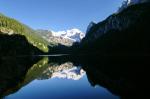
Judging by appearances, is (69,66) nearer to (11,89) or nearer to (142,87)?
(11,89)

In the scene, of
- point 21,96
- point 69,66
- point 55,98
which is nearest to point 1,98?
point 21,96

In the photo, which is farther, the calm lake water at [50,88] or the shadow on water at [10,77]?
the shadow on water at [10,77]

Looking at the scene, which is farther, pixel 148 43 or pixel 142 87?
pixel 148 43

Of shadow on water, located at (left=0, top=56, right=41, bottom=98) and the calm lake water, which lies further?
shadow on water, located at (left=0, top=56, right=41, bottom=98)

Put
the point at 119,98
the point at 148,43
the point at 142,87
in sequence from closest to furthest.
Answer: the point at 119,98
the point at 142,87
the point at 148,43

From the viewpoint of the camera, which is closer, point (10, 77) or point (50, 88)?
point (50, 88)

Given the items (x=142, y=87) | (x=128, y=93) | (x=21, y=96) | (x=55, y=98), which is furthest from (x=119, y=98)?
(x=21, y=96)

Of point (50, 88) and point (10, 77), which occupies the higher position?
point (10, 77)

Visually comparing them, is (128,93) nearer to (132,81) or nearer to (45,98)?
(132,81)

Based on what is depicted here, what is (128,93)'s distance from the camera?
37.2 metres

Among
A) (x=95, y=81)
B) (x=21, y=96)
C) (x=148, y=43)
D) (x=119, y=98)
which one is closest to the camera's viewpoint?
(x=119, y=98)

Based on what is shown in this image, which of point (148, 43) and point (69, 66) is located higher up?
point (148, 43)

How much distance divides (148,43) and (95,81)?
112499mm

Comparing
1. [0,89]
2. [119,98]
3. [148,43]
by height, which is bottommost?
[119,98]
